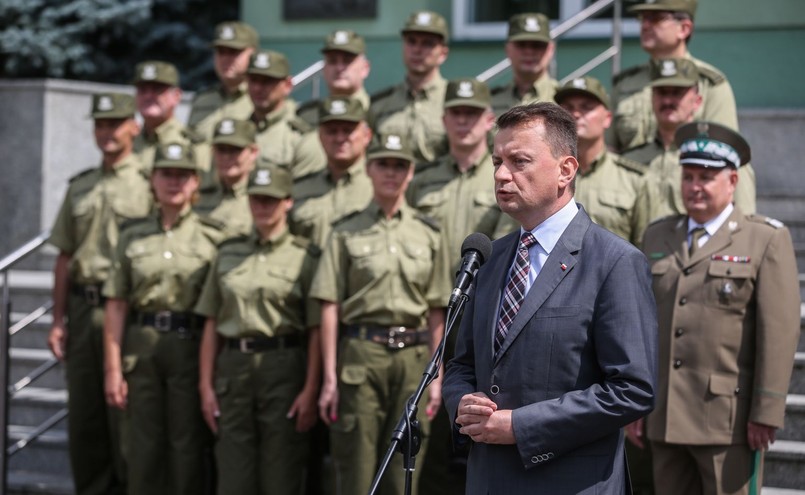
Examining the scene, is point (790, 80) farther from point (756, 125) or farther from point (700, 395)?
point (700, 395)

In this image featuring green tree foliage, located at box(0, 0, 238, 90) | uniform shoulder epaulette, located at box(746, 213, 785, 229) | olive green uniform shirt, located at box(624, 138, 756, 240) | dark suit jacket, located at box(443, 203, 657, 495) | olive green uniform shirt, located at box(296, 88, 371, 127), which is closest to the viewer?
dark suit jacket, located at box(443, 203, 657, 495)

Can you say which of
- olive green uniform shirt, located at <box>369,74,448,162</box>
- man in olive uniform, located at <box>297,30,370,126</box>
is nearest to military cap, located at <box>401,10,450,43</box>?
olive green uniform shirt, located at <box>369,74,448,162</box>

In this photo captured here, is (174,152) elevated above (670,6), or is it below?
below

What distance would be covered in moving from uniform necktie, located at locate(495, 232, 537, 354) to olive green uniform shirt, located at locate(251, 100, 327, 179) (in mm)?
4241

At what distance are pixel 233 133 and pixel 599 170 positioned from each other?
2.18 meters

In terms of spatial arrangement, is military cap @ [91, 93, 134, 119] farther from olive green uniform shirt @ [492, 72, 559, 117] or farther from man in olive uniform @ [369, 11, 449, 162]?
olive green uniform shirt @ [492, 72, 559, 117]

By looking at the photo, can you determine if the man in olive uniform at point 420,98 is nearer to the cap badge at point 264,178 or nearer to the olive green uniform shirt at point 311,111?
the olive green uniform shirt at point 311,111

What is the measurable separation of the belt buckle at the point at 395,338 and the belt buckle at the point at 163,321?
4.62ft

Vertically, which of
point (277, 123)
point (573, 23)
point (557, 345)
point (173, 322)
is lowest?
point (173, 322)

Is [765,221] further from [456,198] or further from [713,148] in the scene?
[456,198]

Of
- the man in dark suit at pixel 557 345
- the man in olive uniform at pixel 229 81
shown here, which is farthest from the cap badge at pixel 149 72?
the man in dark suit at pixel 557 345

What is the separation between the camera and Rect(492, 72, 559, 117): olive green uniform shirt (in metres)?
8.05

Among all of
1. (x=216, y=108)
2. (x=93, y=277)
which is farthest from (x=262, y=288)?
(x=216, y=108)

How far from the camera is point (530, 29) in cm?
803
